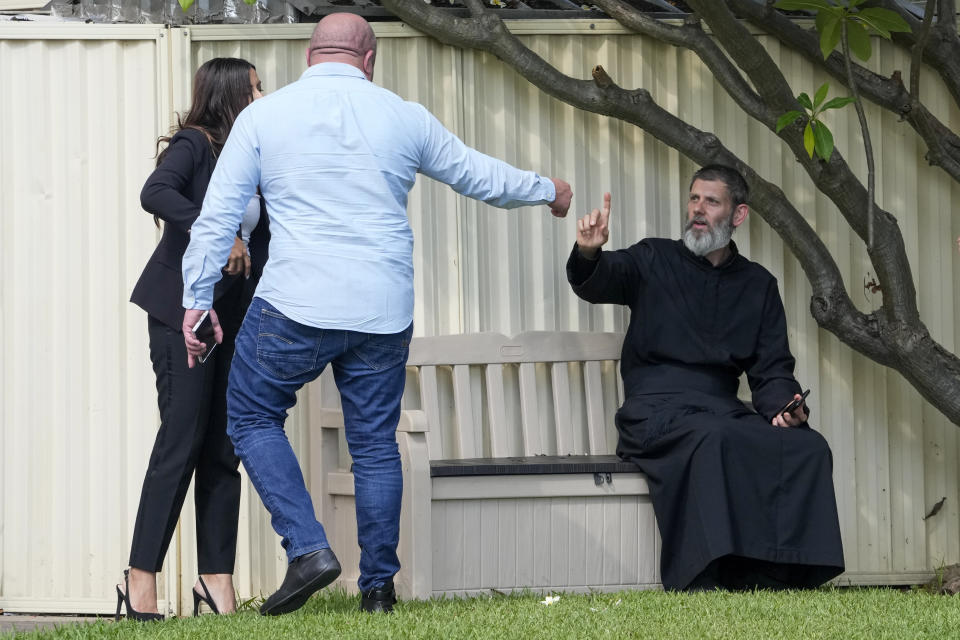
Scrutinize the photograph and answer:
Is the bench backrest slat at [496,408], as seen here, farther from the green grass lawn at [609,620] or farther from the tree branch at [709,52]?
the tree branch at [709,52]

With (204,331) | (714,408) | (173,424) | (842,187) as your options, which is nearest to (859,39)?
(842,187)

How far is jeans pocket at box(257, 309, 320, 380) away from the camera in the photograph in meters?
3.88

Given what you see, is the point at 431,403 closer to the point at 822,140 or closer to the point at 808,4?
the point at 822,140

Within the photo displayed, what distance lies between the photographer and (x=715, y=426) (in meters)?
4.97

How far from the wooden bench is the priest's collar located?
485 mm

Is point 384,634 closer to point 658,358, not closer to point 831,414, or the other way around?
point 658,358

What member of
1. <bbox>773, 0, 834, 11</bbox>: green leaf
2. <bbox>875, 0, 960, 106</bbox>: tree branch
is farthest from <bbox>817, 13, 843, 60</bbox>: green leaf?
<bbox>875, 0, 960, 106</bbox>: tree branch

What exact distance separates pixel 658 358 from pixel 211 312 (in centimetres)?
219

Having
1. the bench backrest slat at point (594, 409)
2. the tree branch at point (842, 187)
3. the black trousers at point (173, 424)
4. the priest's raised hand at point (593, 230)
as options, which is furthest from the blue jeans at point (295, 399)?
the tree branch at point (842, 187)

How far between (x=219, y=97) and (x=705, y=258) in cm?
224

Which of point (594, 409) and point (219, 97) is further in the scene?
point (594, 409)

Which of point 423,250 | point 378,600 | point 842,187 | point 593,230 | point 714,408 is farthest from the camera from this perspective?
point 423,250

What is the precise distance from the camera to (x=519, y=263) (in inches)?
231

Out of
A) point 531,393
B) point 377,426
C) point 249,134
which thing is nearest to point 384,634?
point 377,426
